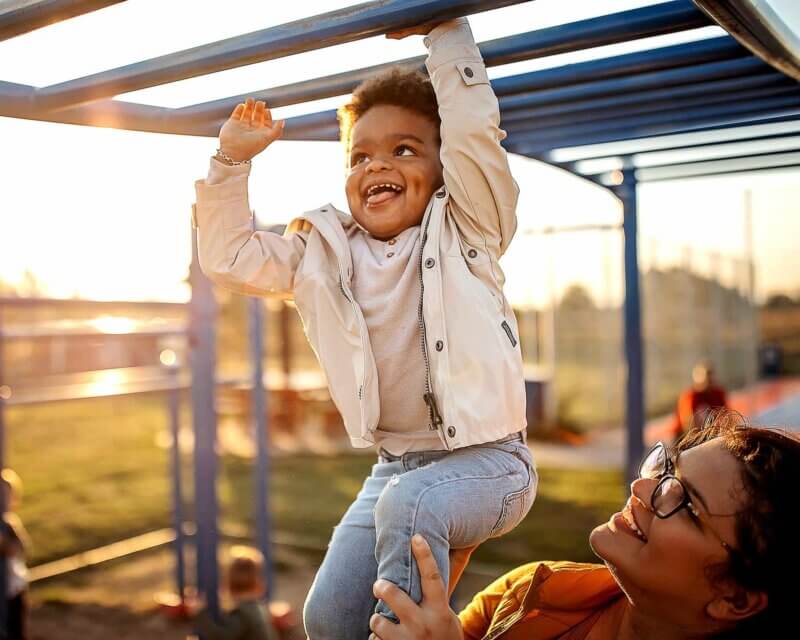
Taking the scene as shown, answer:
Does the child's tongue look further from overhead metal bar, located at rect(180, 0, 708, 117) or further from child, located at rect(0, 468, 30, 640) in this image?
child, located at rect(0, 468, 30, 640)

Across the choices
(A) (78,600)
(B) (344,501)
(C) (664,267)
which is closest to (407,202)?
(A) (78,600)

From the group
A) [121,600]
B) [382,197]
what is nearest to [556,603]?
[382,197]

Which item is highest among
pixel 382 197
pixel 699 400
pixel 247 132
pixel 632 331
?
pixel 247 132

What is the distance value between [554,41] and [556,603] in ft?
3.28

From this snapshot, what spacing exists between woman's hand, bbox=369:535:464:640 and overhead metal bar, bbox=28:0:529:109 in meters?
0.77

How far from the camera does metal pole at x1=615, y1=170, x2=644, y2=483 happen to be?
10.1ft

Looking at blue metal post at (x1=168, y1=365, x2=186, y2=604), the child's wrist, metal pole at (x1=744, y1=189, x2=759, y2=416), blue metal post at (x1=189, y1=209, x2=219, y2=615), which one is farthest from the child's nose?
metal pole at (x1=744, y1=189, x2=759, y2=416)

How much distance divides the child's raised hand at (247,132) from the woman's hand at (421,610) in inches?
29.1

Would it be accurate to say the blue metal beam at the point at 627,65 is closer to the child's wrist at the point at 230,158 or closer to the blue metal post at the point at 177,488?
the child's wrist at the point at 230,158

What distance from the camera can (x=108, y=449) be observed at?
1340 cm

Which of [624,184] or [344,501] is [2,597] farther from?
[344,501]

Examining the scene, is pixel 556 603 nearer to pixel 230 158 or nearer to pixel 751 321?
pixel 230 158

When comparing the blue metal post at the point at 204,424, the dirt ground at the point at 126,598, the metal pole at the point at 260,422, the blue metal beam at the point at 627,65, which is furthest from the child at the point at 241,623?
the blue metal beam at the point at 627,65

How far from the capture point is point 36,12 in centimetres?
117
